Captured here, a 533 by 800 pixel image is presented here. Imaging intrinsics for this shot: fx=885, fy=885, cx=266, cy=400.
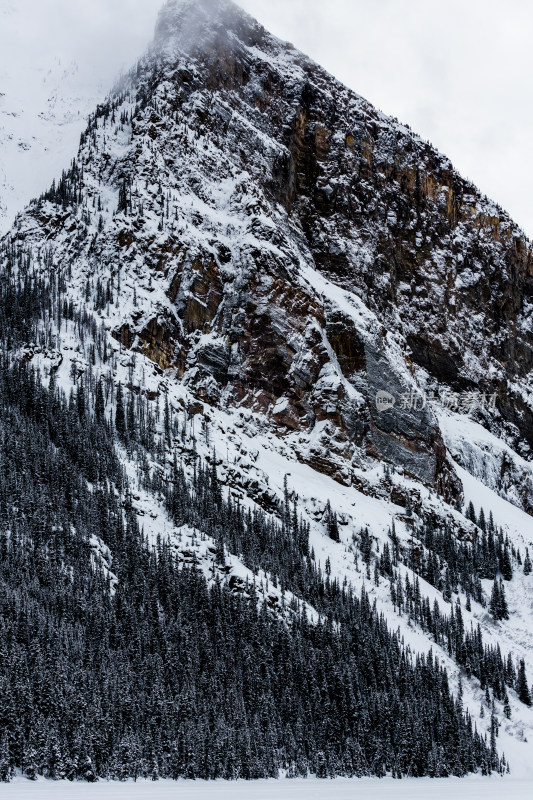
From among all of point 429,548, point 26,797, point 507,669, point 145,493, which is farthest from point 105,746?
point 429,548

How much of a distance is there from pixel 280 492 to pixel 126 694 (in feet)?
261

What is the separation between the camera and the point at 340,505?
584 feet

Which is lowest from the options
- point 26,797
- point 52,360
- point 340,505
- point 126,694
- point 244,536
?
point 26,797

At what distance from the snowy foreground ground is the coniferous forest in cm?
348

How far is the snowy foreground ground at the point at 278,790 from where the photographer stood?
66688 millimetres

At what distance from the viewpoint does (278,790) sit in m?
81.4

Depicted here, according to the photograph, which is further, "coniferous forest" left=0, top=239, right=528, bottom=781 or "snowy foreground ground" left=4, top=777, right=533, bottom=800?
"coniferous forest" left=0, top=239, right=528, bottom=781

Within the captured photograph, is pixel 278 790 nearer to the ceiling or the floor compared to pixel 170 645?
nearer to the floor

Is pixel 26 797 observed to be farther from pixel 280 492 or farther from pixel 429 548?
pixel 429 548

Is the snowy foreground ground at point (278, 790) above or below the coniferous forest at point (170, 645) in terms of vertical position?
below

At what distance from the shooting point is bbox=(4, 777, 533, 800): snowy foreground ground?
2625 inches

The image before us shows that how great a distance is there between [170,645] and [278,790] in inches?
1398

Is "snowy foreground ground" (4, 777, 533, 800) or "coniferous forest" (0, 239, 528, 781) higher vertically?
"coniferous forest" (0, 239, 528, 781)

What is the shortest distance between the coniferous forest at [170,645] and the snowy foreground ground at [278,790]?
11.4 ft
